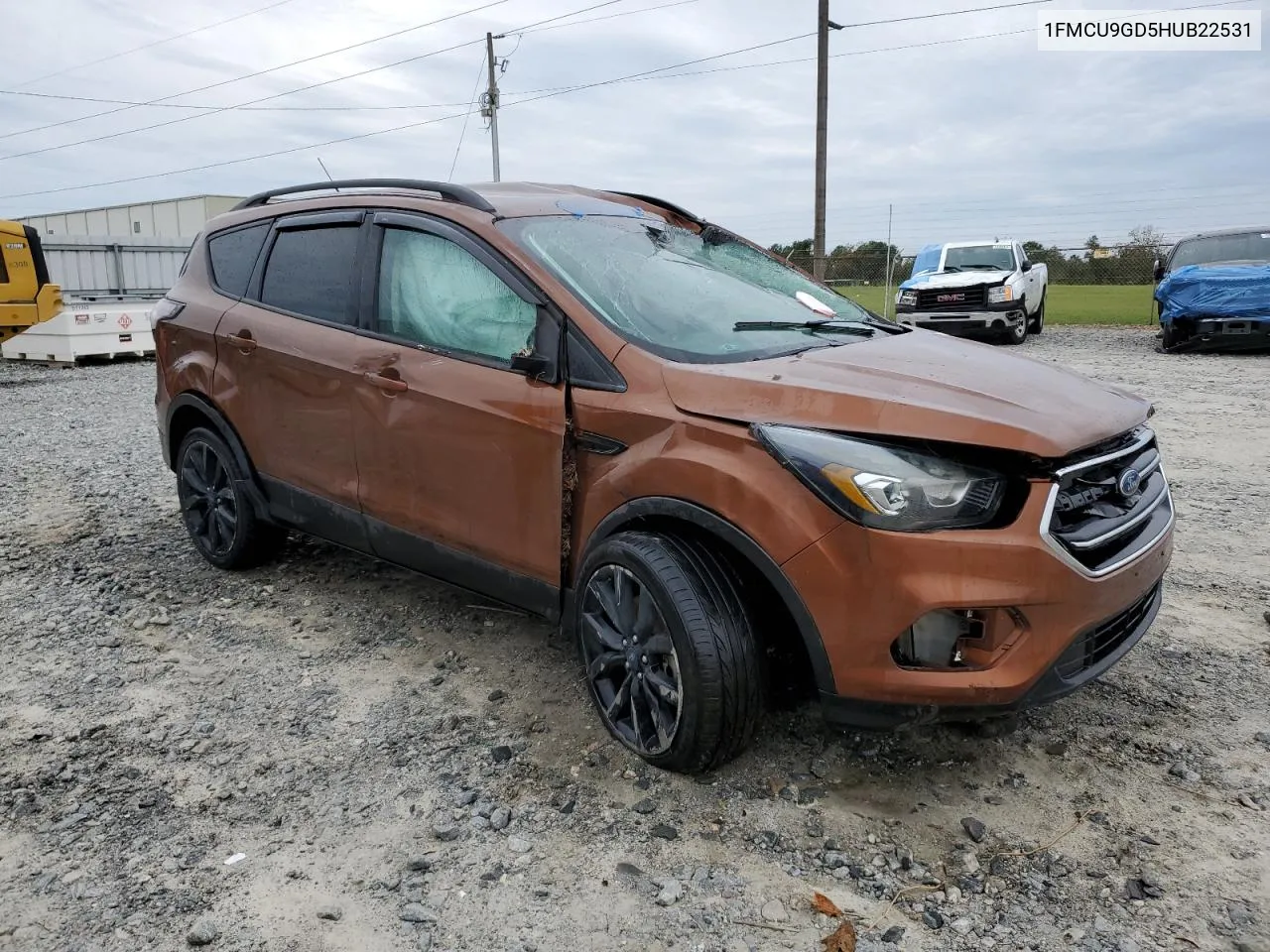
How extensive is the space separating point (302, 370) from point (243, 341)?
21.1 inches

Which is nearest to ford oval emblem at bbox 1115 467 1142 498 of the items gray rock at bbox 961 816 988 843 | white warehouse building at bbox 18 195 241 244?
gray rock at bbox 961 816 988 843

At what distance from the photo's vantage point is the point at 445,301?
3506mm

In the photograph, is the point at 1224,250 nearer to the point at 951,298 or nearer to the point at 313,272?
the point at 951,298

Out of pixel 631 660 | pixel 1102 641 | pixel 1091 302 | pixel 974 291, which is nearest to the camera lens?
pixel 1102 641

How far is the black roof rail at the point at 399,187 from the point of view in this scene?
11.6ft

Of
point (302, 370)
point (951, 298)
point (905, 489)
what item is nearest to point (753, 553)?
point (905, 489)

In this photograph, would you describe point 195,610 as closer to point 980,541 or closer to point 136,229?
point 980,541

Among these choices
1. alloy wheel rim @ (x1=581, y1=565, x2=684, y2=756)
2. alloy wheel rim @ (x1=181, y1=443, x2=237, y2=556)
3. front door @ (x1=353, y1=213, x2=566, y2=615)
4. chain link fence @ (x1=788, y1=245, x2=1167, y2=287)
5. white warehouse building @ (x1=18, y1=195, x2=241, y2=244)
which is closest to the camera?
alloy wheel rim @ (x1=581, y1=565, x2=684, y2=756)

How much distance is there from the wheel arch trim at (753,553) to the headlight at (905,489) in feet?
0.86

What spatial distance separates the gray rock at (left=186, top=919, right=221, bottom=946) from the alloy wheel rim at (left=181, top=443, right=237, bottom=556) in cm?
254

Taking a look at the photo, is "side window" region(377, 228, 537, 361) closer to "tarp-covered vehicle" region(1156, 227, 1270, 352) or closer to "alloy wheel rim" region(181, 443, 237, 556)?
"alloy wheel rim" region(181, 443, 237, 556)

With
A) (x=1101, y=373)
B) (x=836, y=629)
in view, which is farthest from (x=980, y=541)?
(x=1101, y=373)

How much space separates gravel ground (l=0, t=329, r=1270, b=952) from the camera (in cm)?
235

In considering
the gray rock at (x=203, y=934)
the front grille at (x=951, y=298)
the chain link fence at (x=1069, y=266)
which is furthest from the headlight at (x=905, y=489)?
the chain link fence at (x=1069, y=266)
